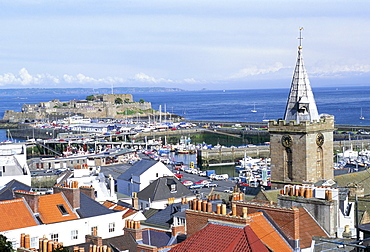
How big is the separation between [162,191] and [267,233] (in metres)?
21.1

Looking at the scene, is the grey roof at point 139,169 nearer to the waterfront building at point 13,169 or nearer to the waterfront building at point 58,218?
the waterfront building at point 13,169

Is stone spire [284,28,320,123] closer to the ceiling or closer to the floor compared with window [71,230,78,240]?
closer to the ceiling

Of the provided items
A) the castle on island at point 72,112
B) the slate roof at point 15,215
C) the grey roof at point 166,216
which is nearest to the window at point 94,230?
the slate roof at point 15,215

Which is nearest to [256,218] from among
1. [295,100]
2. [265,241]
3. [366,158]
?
[265,241]

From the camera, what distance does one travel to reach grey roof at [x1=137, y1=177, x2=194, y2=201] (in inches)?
1353

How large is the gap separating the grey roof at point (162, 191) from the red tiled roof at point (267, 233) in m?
19.9

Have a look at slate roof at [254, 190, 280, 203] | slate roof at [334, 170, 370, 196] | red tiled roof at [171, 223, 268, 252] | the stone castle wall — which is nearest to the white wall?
slate roof at [254, 190, 280, 203]

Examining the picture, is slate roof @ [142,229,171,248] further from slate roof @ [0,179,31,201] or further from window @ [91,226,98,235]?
slate roof @ [0,179,31,201]

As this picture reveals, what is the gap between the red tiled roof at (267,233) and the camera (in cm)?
1365

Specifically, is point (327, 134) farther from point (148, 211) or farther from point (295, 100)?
point (148, 211)

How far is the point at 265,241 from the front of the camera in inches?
535

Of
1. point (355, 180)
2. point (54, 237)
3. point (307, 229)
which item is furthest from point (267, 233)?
point (355, 180)

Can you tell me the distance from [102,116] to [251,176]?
411 feet

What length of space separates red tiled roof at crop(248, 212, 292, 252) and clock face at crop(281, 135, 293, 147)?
13.9 m
